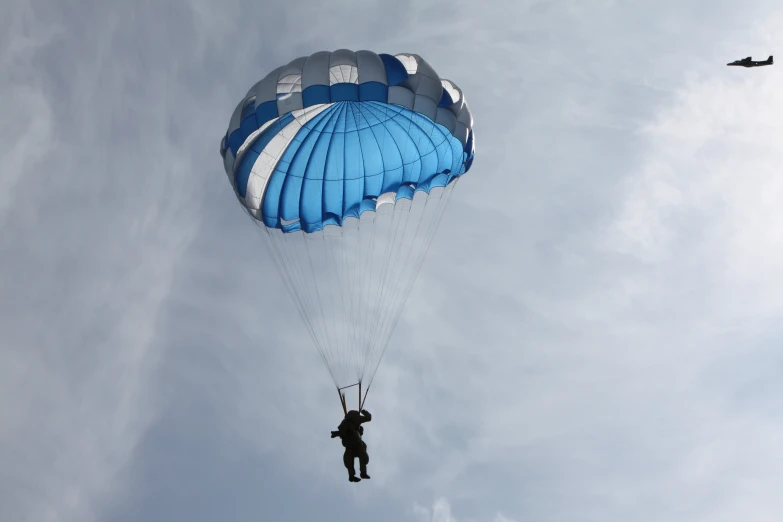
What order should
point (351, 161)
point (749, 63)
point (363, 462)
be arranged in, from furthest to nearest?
point (351, 161)
point (363, 462)
point (749, 63)

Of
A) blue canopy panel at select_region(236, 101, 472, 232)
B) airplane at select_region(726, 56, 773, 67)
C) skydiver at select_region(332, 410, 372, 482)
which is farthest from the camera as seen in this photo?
blue canopy panel at select_region(236, 101, 472, 232)

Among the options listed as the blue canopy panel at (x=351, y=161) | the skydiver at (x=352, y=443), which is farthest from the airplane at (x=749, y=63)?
the skydiver at (x=352, y=443)

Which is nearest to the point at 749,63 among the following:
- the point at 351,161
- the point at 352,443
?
the point at 351,161

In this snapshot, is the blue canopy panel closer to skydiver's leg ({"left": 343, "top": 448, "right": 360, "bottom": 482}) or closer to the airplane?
skydiver's leg ({"left": 343, "top": 448, "right": 360, "bottom": 482})

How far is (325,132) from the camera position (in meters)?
18.6

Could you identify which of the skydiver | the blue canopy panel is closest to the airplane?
the blue canopy panel

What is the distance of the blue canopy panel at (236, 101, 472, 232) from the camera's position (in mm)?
18406

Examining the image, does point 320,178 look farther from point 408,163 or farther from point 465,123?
point 465,123

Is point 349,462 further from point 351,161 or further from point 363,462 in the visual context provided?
point 351,161

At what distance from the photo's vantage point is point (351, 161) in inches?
728

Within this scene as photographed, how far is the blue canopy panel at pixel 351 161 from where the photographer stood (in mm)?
18406

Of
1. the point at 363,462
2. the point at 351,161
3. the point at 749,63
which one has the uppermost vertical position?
the point at 351,161

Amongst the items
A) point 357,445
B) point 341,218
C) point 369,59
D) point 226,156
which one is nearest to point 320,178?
point 341,218

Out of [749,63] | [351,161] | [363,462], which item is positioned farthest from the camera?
[351,161]
